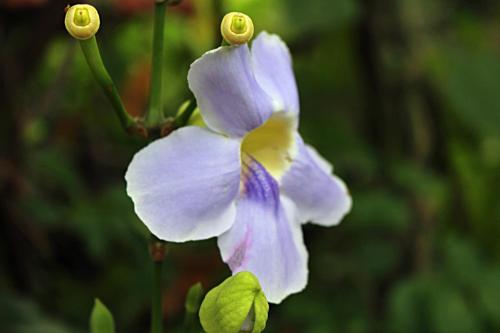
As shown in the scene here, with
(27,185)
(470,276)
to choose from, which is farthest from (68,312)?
(470,276)

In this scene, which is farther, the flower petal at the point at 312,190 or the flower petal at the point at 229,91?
the flower petal at the point at 312,190

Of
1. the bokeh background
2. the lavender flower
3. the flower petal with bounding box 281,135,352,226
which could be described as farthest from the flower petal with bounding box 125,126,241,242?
the bokeh background

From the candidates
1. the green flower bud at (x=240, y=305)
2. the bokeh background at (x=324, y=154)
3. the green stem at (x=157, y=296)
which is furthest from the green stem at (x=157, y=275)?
the bokeh background at (x=324, y=154)

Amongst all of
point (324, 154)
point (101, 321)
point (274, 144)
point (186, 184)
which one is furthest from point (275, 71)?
point (324, 154)

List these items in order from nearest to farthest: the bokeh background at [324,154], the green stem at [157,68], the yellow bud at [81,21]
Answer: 1. the yellow bud at [81,21]
2. the green stem at [157,68]
3. the bokeh background at [324,154]

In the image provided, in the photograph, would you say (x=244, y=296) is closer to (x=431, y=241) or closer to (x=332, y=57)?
(x=431, y=241)

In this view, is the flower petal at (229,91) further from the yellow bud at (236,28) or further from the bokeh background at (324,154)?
the bokeh background at (324,154)
